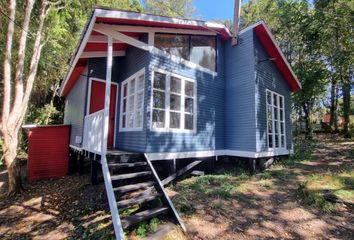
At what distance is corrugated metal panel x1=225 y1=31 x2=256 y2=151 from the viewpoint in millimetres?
7730

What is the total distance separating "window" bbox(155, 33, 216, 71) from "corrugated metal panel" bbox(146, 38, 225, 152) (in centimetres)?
36

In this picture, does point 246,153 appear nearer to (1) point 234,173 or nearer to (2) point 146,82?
(1) point 234,173

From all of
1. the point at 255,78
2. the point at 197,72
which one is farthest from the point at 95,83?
the point at 255,78

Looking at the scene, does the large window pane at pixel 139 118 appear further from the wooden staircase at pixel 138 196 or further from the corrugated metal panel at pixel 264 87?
the corrugated metal panel at pixel 264 87

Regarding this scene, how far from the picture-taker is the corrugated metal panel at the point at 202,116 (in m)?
6.48

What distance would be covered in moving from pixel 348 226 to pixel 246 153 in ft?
12.0

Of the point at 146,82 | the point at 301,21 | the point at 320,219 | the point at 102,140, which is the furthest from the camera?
the point at 301,21

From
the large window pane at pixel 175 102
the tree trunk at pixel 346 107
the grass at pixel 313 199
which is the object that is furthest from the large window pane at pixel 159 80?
the tree trunk at pixel 346 107

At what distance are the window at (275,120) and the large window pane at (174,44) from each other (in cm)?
362

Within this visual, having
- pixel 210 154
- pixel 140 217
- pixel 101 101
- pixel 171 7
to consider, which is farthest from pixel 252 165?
pixel 171 7

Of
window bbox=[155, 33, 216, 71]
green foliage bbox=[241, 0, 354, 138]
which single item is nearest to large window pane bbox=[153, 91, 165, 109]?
window bbox=[155, 33, 216, 71]

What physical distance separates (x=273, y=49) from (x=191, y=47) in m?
3.45

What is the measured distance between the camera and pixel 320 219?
4488mm

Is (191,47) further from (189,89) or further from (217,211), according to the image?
(217,211)
